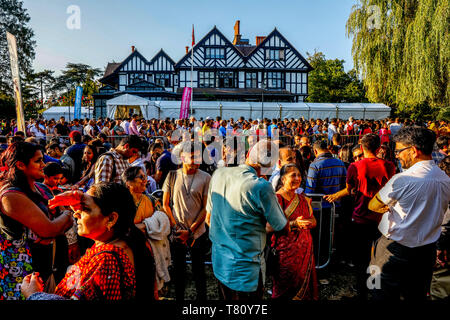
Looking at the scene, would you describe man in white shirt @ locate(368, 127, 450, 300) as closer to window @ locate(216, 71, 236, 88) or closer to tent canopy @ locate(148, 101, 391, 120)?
tent canopy @ locate(148, 101, 391, 120)

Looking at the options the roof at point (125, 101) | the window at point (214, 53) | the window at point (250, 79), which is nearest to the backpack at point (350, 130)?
the roof at point (125, 101)

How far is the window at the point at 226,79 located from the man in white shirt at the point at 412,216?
3534cm

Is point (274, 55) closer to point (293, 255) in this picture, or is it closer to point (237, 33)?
point (237, 33)

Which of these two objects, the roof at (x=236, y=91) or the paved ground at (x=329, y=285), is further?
the roof at (x=236, y=91)

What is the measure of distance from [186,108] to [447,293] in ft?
60.6

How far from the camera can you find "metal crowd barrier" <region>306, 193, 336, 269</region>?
4145mm

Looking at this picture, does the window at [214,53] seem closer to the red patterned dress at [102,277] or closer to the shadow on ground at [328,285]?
the shadow on ground at [328,285]

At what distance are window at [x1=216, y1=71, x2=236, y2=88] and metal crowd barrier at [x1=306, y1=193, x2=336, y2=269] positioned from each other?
33.8m

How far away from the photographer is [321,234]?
444 cm

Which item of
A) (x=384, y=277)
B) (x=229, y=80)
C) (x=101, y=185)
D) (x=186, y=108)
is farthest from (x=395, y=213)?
(x=229, y=80)

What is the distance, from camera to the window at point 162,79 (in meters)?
38.7

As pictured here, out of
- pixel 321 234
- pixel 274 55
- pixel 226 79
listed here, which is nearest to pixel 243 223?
pixel 321 234

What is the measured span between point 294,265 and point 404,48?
18.1 metres

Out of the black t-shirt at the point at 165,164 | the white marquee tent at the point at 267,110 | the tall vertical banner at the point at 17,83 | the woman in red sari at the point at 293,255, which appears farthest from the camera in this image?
the white marquee tent at the point at 267,110
